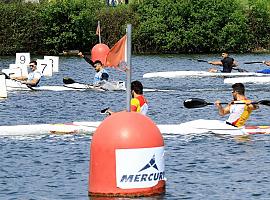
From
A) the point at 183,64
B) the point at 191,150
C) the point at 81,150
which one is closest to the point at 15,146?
the point at 81,150

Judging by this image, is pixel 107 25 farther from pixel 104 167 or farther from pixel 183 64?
pixel 104 167

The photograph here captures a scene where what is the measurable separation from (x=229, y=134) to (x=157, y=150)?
8053mm

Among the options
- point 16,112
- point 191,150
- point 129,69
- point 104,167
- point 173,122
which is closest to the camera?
point 104,167

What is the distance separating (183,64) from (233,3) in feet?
64.7

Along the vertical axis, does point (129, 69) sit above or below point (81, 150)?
above

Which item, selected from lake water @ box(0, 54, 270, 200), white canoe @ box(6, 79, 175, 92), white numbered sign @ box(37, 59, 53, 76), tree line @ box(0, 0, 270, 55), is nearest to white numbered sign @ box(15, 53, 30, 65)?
white numbered sign @ box(37, 59, 53, 76)

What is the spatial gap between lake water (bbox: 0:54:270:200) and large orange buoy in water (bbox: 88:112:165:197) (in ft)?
2.62

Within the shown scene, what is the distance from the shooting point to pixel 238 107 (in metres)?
22.2

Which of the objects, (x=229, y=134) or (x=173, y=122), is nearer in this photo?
(x=229, y=134)

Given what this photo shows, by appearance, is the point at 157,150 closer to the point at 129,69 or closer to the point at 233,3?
the point at 129,69

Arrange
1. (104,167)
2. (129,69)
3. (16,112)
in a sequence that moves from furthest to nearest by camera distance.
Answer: (16,112) < (129,69) < (104,167)

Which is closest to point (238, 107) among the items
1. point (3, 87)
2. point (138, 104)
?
point (138, 104)

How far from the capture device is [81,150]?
2106 centimetres

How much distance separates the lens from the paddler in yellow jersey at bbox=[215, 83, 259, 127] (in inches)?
866
